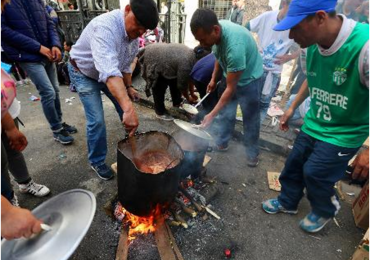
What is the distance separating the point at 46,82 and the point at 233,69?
3.01 m

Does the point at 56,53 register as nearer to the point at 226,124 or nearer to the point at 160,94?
the point at 160,94

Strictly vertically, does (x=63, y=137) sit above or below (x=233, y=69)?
below

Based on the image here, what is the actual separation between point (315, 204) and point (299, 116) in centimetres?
280

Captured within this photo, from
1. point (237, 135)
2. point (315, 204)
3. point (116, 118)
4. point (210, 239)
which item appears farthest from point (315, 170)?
point (116, 118)

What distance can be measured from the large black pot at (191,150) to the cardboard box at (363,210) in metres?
2.08

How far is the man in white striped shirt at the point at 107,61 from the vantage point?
7.97 ft

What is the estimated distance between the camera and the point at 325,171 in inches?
96.0

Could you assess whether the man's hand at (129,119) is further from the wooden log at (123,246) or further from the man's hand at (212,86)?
the man's hand at (212,86)

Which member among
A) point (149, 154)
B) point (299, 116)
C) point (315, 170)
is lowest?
point (299, 116)

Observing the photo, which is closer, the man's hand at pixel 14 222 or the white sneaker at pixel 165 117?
the man's hand at pixel 14 222

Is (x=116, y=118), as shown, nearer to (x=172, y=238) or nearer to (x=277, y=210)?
(x=172, y=238)

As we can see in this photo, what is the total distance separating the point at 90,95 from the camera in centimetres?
322

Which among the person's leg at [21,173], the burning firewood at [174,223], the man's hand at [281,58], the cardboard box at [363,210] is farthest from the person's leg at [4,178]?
the man's hand at [281,58]

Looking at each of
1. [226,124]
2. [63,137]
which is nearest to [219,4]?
[226,124]
